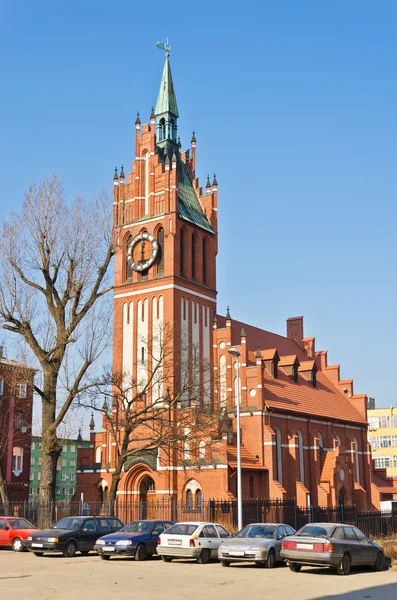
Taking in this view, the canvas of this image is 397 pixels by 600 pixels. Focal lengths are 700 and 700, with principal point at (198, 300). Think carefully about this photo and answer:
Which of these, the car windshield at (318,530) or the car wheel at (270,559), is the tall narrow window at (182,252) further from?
the car windshield at (318,530)

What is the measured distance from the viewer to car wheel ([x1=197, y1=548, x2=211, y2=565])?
69.6ft

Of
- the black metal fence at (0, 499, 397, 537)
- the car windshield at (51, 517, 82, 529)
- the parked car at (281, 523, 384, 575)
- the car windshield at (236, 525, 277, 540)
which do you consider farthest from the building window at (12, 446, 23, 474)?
the parked car at (281, 523, 384, 575)

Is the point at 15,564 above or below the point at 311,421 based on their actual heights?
below

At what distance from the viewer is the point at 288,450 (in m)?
45.2

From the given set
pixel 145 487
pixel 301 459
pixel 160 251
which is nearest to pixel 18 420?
pixel 145 487

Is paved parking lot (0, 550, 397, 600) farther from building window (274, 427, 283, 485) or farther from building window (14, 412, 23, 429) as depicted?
building window (14, 412, 23, 429)

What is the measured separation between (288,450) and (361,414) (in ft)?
47.7

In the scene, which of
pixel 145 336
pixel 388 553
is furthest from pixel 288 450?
pixel 388 553

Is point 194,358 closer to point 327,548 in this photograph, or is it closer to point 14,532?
point 14,532

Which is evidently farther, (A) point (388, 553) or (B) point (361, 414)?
(B) point (361, 414)

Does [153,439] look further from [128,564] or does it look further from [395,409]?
→ [395,409]

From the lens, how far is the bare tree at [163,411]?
3378cm

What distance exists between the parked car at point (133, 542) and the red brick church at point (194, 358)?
46.8 feet

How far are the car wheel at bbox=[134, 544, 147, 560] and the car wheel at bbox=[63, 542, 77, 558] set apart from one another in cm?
263
